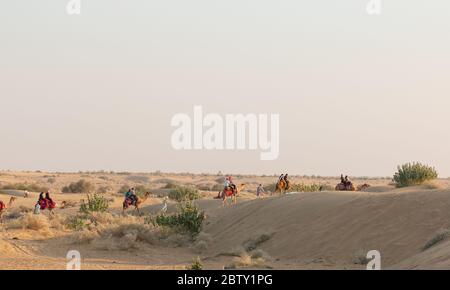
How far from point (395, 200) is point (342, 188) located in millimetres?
12917

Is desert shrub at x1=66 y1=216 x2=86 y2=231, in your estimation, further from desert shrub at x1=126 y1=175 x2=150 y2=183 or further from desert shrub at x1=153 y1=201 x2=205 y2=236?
desert shrub at x1=126 y1=175 x2=150 y2=183

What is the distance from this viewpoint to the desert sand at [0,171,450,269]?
20.0 m

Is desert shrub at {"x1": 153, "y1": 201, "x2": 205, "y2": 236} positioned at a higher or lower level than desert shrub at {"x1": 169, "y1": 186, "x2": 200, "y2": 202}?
lower

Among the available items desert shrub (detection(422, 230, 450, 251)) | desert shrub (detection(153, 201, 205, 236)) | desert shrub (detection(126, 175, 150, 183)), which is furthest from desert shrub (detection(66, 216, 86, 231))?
desert shrub (detection(126, 175, 150, 183))

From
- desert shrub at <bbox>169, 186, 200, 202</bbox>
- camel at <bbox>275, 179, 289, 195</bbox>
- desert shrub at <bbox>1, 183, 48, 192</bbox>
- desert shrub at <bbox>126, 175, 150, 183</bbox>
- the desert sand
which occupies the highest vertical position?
desert shrub at <bbox>126, 175, 150, 183</bbox>

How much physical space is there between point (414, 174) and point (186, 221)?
1204 cm

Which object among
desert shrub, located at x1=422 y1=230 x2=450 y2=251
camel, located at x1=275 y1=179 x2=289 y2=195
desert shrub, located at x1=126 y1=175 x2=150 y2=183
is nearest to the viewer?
desert shrub, located at x1=422 y1=230 x2=450 y2=251

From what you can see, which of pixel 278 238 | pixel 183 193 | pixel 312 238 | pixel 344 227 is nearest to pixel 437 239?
pixel 344 227

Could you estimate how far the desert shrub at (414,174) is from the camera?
35.1 m

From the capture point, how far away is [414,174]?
35.3 metres

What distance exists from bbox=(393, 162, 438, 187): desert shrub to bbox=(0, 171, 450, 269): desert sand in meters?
4.50

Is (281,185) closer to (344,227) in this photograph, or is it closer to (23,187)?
(344,227)

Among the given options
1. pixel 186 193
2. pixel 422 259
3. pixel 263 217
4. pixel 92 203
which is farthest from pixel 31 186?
pixel 422 259

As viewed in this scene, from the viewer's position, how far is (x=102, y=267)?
1941 cm
